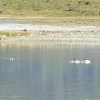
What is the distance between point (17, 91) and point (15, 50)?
12.9 m

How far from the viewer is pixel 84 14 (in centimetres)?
6831

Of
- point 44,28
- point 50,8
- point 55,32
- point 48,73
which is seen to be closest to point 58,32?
point 55,32

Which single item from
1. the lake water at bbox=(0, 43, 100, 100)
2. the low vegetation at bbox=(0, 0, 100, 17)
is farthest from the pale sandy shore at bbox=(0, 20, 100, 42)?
the low vegetation at bbox=(0, 0, 100, 17)

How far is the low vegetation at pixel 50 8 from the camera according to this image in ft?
226

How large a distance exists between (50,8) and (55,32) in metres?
32.5

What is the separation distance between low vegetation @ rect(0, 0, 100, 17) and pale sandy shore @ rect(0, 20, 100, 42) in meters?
20.5

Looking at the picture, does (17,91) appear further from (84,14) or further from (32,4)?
(32,4)

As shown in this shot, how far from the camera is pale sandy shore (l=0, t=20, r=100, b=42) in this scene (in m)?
39.4

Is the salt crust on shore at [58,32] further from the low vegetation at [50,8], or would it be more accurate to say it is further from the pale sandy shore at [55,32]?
the low vegetation at [50,8]

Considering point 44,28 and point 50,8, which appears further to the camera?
point 50,8

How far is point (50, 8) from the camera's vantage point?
244ft

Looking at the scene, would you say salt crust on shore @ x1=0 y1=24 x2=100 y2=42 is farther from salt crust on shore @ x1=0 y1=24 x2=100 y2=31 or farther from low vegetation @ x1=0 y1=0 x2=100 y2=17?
low vegetation @ x1=0 y1=0 x2=100 y2=17

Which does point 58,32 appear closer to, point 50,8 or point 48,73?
point 48,73

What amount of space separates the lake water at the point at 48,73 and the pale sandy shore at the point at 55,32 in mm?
3817
